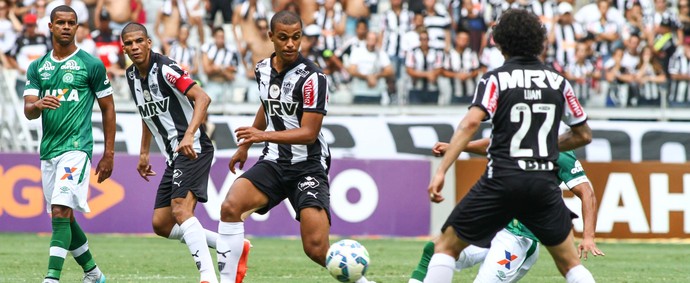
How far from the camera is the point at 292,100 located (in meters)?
8.65

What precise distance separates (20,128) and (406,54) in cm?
640

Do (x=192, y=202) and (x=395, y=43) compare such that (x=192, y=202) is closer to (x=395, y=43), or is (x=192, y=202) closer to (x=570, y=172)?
(x=570, y=172)

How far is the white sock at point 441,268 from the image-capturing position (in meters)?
7.07

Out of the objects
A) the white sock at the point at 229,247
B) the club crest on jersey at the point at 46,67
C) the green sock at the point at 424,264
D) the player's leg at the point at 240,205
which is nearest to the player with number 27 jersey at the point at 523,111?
the green sock at the point at 424,264

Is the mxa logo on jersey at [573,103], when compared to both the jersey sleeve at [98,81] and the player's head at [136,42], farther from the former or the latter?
the jersey sleeve at [98,81]

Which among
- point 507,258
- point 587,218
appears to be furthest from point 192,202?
point 587,218

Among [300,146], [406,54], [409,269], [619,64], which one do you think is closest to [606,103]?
[619,64]

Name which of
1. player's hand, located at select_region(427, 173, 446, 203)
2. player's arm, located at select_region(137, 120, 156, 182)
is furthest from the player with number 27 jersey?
player's arm, located at select_region(137, 120, 156, 182)

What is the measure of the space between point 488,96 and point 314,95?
1.98 metres

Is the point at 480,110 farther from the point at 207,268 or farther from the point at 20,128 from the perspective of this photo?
the point at 20,128

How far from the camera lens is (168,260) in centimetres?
1298

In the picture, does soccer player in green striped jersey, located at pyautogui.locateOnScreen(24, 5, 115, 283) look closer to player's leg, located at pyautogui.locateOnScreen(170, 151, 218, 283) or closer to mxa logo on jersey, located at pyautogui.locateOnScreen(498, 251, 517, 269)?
player's leg, located at pyautogui.locateOnScreen(170, 151, 218, 283)

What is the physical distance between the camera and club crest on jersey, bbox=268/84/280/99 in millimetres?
8695

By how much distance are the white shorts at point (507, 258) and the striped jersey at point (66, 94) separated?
349 centimetres
